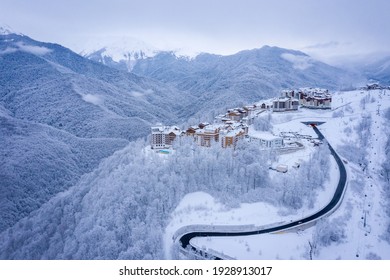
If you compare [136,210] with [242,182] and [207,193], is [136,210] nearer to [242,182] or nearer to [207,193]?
[207,193]

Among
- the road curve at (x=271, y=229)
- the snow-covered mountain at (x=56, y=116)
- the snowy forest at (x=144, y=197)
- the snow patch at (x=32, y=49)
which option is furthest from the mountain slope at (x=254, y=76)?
the snow patch at (x=32, y=49)

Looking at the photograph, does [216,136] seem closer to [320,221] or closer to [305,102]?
[320,221]

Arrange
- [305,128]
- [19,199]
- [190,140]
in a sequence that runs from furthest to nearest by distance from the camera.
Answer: [305,128], [19,199], [190,140]

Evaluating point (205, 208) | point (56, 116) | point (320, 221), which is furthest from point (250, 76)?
point (320, 221)

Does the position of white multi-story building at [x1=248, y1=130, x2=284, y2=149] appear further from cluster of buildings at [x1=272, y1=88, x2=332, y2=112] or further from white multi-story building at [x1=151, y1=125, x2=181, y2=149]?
cluster of buildings at [x1=272, y1=88, x2=332, y2=112]

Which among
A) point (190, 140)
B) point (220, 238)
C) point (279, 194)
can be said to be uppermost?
point (190, 140)

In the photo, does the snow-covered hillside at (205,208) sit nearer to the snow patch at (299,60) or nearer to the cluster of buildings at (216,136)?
the cluster of buildings at (216,136)

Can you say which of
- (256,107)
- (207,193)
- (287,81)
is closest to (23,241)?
(207,193)
